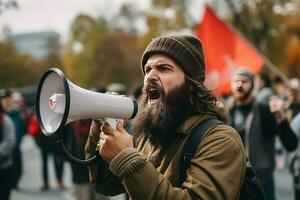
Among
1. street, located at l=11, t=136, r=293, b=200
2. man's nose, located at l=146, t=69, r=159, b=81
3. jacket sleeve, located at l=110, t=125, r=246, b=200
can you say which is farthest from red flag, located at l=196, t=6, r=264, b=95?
jacket sleeve, located at l=110, t=125, r=246, b=200

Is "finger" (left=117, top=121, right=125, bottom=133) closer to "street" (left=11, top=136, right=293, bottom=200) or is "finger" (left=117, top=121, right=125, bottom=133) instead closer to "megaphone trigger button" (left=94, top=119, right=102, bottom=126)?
"megaphone trigger button" (left=94, top=119, right=102, bottom=126)

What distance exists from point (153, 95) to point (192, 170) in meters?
0.40

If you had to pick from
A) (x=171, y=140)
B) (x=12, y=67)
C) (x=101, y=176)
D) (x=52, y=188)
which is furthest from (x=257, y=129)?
(x=12, y=67)

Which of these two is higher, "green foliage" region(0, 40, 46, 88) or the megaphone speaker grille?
the megaphone speaker grille

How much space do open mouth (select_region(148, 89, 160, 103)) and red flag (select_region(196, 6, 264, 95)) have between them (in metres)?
7.85

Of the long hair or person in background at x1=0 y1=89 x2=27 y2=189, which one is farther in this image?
person in background at x1=0 y1=89 x2=27 y2=189

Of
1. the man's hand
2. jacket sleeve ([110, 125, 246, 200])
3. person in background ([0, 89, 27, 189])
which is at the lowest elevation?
person in background ([0, 89, 27, 189])

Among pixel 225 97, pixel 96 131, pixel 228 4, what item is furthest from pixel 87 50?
pixel 96 131

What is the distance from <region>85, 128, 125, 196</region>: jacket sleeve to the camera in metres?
2.69

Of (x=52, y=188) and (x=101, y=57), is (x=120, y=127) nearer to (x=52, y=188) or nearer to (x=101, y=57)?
(x=52, y=188)

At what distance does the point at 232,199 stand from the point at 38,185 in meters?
9.64

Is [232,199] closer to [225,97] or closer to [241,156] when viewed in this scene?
[241,156]

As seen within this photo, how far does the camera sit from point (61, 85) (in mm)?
2383

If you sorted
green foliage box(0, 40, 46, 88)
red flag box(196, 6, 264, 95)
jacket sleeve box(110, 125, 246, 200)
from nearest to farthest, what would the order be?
jacket sleeve box(110, 125, 246, 200), red flag box(196, 6, 264, 95), green foliage box(0, 40, 46, 88)
